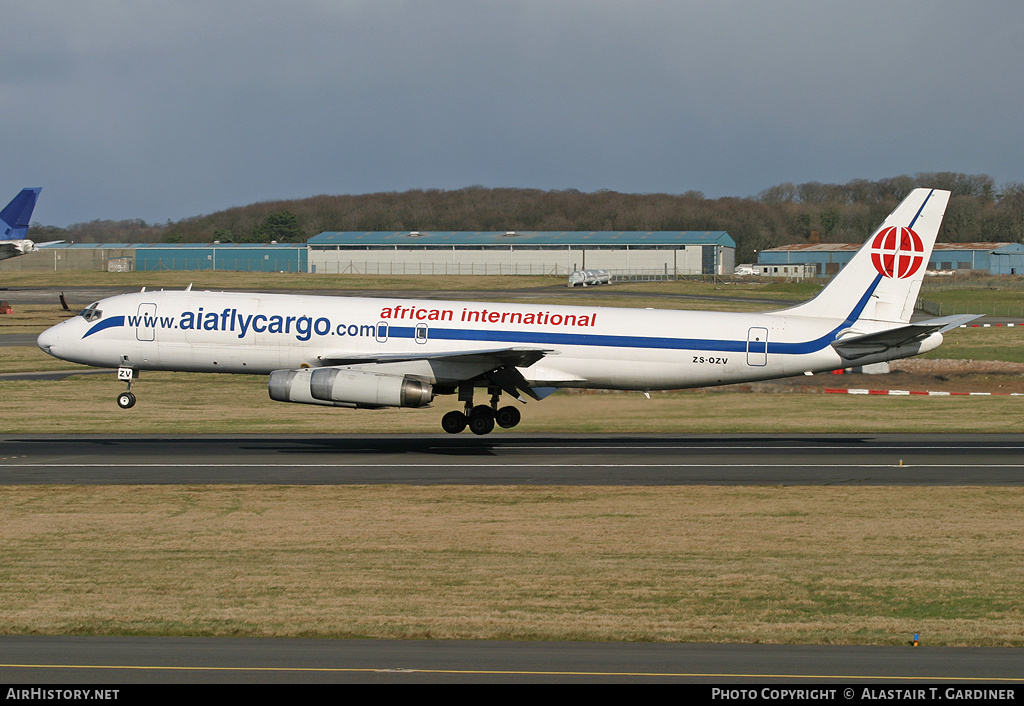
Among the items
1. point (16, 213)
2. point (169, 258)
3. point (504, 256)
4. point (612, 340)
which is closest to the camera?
point (612, 340)

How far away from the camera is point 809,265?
5719 inches

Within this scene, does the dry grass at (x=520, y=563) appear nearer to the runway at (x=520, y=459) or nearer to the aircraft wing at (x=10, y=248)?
the runway at (x=520, y=459)

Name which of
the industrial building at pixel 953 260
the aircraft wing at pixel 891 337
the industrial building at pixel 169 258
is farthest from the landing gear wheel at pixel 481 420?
the industrial building at pixel 953 260

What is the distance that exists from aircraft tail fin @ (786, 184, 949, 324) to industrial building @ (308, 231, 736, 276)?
350 ft

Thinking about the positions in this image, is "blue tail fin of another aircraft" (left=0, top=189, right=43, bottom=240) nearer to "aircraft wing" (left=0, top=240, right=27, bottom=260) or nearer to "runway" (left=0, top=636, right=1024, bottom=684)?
"aircraft wing" (left=0, top=240, right=27, bottom=260)

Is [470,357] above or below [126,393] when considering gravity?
above

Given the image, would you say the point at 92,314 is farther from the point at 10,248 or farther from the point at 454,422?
the point at 10,248

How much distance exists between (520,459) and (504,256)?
374 feet

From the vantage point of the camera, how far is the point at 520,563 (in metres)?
17.1

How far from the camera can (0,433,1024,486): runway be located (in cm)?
2517

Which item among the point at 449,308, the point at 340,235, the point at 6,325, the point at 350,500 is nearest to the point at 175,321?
the point at 449,308

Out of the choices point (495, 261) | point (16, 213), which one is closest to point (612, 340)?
point (16, 213)

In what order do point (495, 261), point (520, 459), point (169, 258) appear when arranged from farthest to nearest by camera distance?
1. point (169, 258)
2. point (495, 261)
3. point (520, 459)

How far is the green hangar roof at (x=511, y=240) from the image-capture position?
142m
